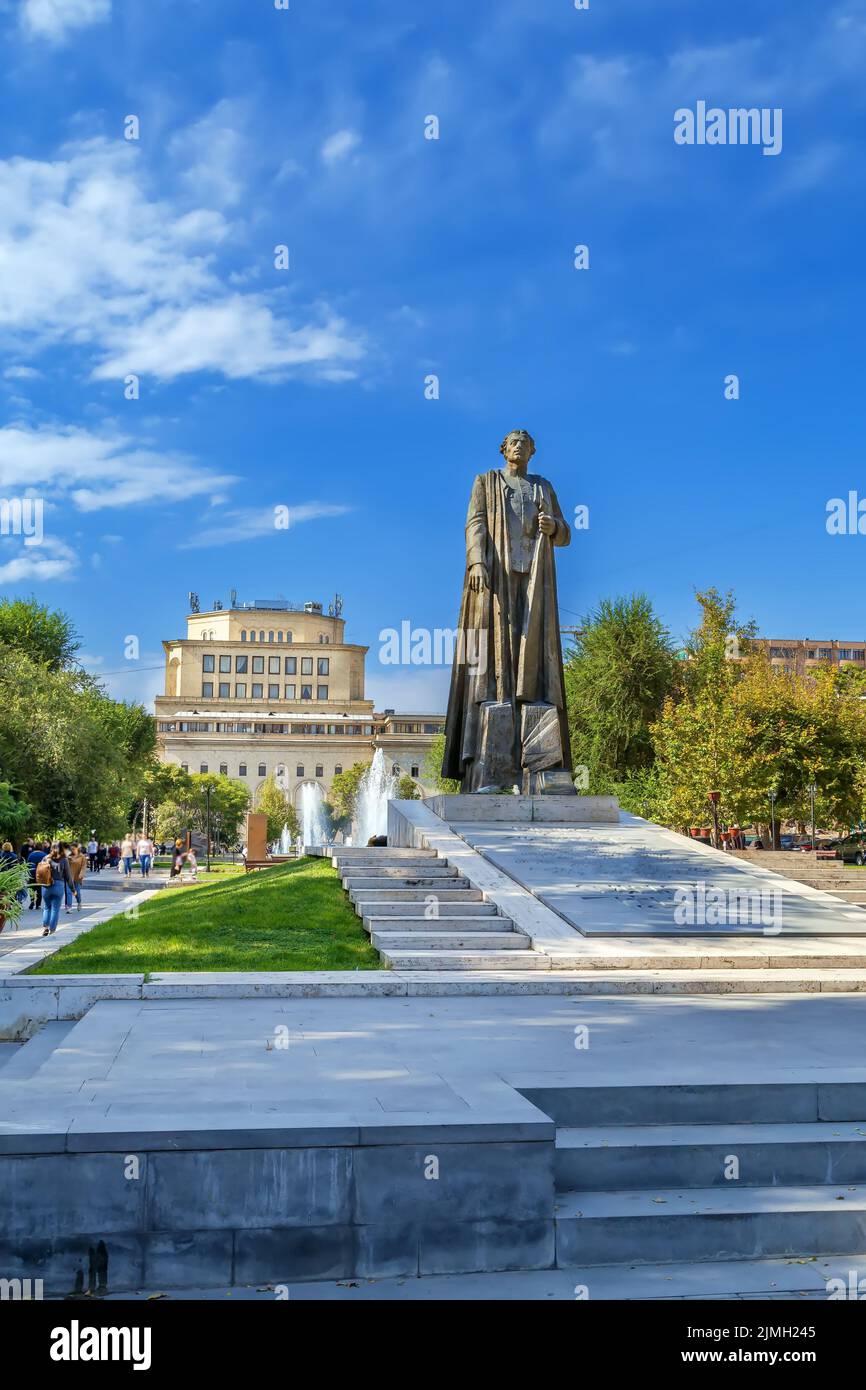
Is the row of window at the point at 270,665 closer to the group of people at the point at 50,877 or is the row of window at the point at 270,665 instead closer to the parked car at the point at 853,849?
the parked car at the point at 853,849

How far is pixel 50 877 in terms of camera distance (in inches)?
750

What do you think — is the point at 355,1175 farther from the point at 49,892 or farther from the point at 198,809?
the point at 198,809

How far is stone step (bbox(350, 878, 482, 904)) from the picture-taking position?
13.9 metres

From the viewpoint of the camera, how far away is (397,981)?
34.3 ft

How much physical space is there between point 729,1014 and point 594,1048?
2.16 meters

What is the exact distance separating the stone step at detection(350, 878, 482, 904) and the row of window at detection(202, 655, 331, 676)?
12018 centimetres

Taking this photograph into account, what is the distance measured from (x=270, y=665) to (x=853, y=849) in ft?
306

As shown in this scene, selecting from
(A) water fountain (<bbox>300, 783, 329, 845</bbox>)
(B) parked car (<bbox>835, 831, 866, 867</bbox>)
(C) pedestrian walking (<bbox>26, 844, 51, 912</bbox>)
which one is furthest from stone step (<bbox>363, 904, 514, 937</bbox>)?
(A) water fountain (<bbox>300, 783, 329, 845</bbox>)

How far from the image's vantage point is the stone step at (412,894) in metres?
13.9

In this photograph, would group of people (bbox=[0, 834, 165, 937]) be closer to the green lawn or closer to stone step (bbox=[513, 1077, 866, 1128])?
the green lawn

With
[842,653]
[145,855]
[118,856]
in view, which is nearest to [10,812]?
[145,855]

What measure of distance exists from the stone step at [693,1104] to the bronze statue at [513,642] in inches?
505

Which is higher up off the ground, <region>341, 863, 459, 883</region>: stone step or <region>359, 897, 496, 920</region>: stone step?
<region>341, 863, 459, 883</region>: stone step

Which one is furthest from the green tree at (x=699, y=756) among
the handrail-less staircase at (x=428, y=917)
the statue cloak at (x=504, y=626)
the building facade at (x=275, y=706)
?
the building facade at (x=275, y=706)
